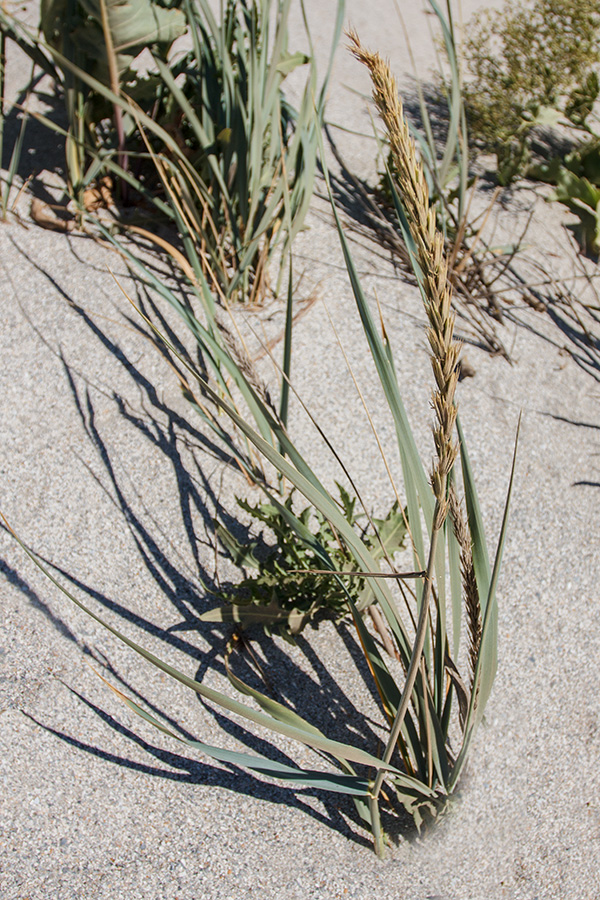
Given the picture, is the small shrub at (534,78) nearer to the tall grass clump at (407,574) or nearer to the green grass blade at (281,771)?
the tall grass clump at (407,574)

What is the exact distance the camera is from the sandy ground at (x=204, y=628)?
1.08 m

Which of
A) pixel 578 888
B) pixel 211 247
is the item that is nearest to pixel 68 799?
pixel 578 888

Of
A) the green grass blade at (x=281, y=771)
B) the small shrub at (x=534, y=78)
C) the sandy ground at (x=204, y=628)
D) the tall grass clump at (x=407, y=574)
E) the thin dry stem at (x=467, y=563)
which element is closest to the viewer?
the tall grass clump at (x=407, y=574)

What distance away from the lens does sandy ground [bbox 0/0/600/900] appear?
3.53 ft

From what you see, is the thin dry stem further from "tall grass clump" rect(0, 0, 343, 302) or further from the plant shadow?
"tall grass clump" rect(0, 0, 343, 302)

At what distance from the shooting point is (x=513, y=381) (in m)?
1.87

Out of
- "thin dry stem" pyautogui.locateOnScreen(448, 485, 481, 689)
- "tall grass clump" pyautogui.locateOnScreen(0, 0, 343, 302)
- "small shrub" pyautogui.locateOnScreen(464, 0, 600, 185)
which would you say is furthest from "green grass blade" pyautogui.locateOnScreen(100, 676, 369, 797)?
"small shrub" pyautogui.locateOnScreen(464, 0, 600, 185)

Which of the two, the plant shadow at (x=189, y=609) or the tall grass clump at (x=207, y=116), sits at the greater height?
the tall grass clump at (x=207, y=116)

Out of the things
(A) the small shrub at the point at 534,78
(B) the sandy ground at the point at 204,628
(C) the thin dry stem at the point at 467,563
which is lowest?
(B) the sandy ground at the point at 204,628

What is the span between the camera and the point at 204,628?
132cm

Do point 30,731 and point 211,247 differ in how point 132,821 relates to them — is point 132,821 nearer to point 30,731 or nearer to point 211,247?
point 30,731

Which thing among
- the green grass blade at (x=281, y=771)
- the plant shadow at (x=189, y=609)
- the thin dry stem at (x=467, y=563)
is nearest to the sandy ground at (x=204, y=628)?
the plant shadow at (x=189, y=609)

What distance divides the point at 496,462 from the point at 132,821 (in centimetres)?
110

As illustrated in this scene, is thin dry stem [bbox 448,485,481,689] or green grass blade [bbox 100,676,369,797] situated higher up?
thin dry stem [bbox 448,485,481,689]
